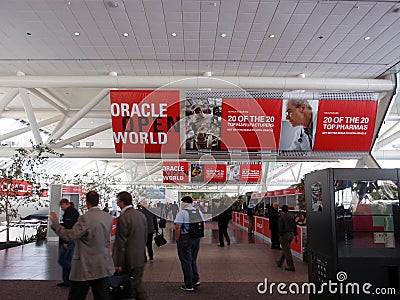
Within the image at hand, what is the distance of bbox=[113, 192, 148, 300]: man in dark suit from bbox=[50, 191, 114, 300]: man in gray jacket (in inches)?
27.0

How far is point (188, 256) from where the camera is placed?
6.94 metres

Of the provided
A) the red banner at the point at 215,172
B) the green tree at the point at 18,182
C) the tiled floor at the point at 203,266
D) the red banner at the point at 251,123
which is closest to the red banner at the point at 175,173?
the red banner at the point at 215,172

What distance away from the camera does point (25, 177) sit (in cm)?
1308

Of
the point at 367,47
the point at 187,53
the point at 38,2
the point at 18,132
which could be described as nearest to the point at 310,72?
the point at 367,47

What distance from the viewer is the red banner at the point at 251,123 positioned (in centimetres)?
895

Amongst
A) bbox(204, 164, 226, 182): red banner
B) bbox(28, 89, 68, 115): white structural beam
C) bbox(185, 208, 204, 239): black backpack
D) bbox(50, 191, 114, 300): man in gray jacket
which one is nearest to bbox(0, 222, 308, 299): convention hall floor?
bbox(185, 208, 204, 239): black backpack

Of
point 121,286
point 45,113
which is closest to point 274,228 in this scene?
point 121,286

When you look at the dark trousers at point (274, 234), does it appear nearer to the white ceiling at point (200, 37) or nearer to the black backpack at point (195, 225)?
the white ceiling at point (200, 37)

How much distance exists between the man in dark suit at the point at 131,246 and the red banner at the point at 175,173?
7.95m

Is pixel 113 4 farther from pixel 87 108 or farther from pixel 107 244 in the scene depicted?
pixel 87 108

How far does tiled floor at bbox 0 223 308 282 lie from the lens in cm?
806

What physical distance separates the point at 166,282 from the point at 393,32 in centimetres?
913

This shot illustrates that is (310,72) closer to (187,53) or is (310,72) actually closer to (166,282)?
(187,53)

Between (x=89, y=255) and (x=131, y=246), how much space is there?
94 centimetres
